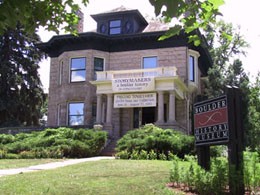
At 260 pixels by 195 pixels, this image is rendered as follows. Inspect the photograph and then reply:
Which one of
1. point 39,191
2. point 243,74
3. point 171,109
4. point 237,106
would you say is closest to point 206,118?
point 237,106

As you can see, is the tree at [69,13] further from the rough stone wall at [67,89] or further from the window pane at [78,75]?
the window pane at [78,75]

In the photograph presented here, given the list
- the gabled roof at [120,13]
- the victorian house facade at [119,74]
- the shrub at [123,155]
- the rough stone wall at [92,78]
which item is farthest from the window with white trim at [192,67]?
the shrub at [123,155]

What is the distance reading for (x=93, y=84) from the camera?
28594mm

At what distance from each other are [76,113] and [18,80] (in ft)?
30.9

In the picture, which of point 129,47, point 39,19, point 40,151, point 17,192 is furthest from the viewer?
point 129,47

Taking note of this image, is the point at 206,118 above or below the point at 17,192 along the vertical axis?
above

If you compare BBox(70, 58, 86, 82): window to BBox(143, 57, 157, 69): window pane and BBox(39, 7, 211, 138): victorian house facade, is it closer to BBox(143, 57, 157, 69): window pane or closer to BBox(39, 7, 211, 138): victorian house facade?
BBox(39, 7, 211, 138): victorian house facade

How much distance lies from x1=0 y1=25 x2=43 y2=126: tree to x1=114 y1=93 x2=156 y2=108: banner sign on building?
499 inches

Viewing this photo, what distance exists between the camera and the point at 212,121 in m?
9.54

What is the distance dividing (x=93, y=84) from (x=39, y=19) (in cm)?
2212

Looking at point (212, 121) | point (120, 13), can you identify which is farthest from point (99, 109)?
point (212, 121)

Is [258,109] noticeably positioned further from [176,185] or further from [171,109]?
[176,185]

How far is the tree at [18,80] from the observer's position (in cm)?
3628

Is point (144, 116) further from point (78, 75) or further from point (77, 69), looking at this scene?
point (77, 69)
